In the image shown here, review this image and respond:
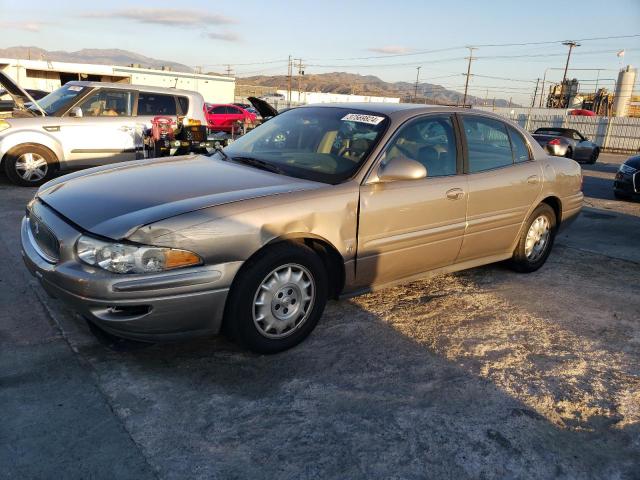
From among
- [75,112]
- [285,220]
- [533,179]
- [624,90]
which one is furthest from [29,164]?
[624,90]

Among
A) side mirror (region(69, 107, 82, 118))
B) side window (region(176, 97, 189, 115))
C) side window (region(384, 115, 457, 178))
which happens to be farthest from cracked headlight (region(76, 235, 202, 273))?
side window (region(176, 97, 189, 115))

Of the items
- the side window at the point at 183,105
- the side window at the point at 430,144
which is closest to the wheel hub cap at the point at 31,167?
the side window at the point at 183,105

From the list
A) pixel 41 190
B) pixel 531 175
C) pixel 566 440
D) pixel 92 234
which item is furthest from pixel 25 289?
pixel 531 175

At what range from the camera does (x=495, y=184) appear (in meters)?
4.40

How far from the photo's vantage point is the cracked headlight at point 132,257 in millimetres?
2705

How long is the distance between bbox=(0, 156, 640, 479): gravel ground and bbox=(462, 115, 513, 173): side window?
119cm

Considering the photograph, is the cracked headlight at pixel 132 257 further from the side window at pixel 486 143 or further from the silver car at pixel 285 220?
the side window at pixel 486 143

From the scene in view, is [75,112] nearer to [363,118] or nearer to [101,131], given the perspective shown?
[101,131]

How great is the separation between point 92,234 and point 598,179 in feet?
48.0

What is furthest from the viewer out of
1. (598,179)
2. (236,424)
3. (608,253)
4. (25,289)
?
(598,179)

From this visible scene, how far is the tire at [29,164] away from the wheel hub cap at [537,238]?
6871mm

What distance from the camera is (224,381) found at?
2.90 metres

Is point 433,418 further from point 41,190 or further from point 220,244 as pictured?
point 41,190

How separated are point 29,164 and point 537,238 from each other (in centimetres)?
715
